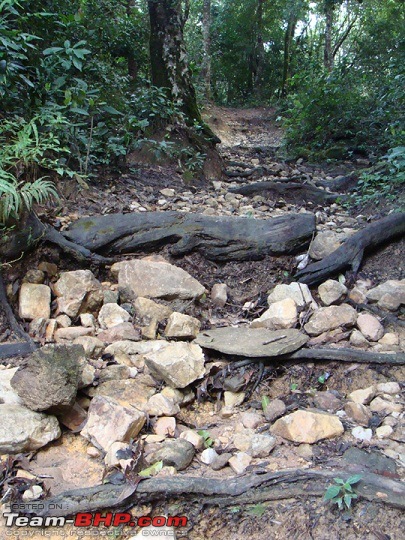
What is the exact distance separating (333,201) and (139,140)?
8.89 feet

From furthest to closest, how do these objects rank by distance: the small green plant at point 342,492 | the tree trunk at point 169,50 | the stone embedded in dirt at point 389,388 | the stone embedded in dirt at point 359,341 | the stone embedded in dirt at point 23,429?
the tree trunk at point 169,50, the stone embedded in dirt at point 359,341, the stone embedded in dirt at point 389,388, the stone embedded in dirt at point 23,429, the small green plant at point 342,492

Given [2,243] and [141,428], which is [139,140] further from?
[141,428]

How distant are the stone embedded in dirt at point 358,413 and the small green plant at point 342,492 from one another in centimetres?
58

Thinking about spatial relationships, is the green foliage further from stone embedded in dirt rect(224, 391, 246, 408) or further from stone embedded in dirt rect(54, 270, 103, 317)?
stone embedded in dirt rect(224, 391, 246, 408)

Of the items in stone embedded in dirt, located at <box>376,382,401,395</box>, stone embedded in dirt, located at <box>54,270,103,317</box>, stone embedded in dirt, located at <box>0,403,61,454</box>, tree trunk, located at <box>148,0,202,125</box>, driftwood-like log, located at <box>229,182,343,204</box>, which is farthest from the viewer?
tree trunk, located at <box>148,0,202,125</box>

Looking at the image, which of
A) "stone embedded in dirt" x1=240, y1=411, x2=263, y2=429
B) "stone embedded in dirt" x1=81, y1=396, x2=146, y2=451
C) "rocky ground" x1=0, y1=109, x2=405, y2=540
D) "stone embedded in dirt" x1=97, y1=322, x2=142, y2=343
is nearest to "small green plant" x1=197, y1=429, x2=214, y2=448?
"rocky ground" x1=0, y1=109, x2=405, y2=540

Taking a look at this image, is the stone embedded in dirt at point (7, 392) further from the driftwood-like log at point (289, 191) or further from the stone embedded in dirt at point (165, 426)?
the driftwood-like log at point (289, 191)

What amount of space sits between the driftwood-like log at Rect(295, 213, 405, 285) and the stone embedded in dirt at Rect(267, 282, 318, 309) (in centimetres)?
18

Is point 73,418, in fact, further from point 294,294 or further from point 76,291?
point 294,294

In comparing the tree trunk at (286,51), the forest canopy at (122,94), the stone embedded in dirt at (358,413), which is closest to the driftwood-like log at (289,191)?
the forest canopy at (122,94)

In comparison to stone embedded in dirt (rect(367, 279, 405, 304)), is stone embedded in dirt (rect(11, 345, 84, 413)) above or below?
below

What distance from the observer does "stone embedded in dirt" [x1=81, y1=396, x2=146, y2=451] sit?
92.4 inches

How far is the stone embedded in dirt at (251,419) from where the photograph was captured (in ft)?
8.70

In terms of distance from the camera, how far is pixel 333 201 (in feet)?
20.7
